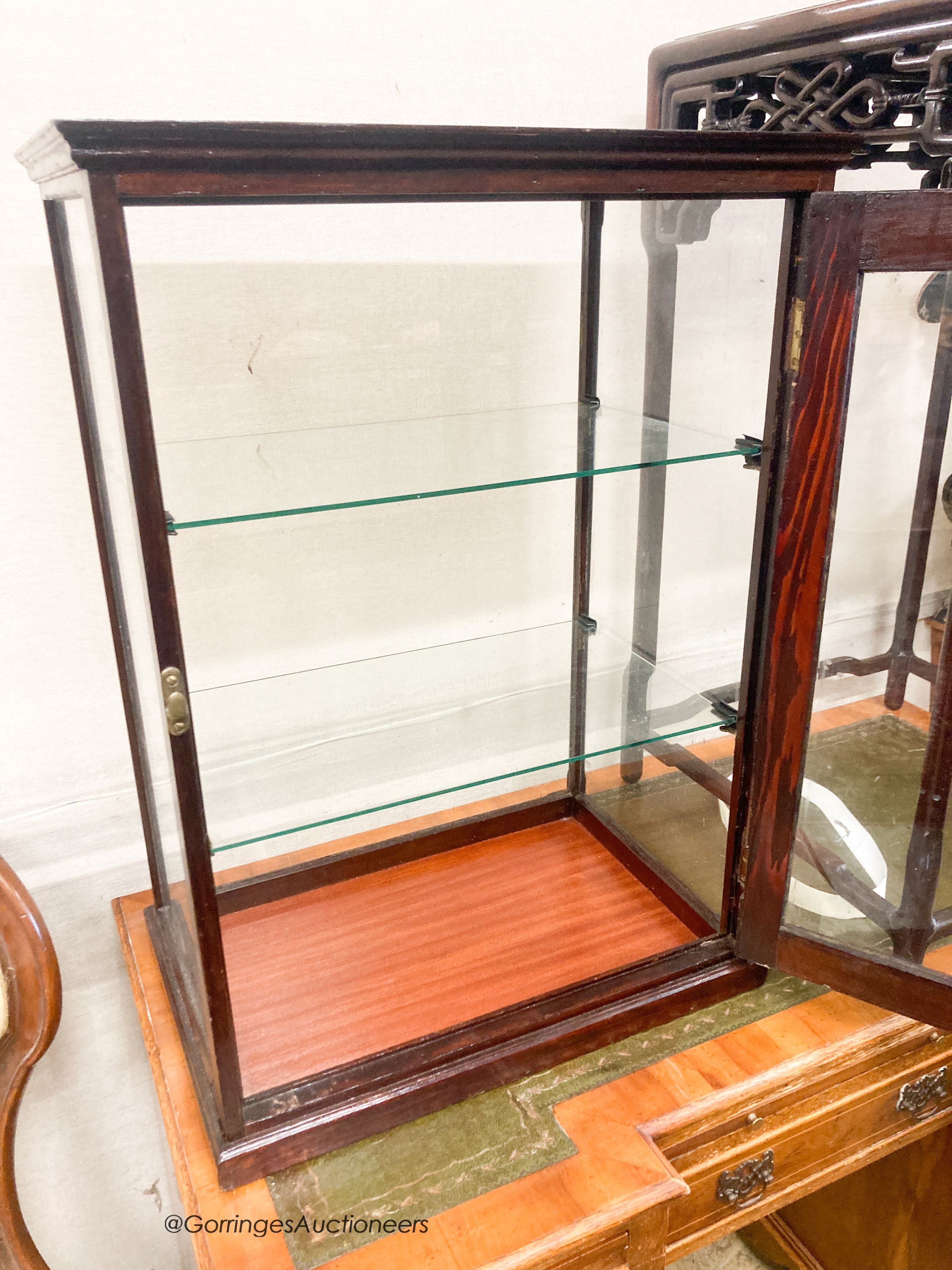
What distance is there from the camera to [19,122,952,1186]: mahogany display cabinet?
0.70 metres

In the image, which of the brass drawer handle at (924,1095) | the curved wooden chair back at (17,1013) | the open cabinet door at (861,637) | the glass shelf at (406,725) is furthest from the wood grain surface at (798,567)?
the curved wooden chair back at (17,1013)

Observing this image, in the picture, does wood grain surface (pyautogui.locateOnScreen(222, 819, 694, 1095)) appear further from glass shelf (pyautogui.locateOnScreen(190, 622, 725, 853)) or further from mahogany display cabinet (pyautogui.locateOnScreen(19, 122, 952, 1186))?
glass shelf (pyautogui.locateOnScreen(190, 622, 725, 853))

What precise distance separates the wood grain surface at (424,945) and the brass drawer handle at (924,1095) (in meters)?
0.28

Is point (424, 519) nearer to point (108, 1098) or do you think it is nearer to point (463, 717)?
point (463, 717)

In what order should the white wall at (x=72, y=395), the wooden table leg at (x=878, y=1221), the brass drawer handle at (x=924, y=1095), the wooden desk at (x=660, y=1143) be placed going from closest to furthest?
the wooden desk at (x=660, y=1143), the white wall at (x=72, y=395), the brass drawer handle at (x=924, y=1095), the wooden table leg at (x=878, y=1221)

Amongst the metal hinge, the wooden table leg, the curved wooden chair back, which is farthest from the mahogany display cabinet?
the wooden table leg

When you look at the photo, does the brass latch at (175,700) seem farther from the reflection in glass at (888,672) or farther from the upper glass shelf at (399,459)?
the reflection in glass at (888,672)

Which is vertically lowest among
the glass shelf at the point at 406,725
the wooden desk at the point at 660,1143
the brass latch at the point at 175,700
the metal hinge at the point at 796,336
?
the wooden desk at the point at 660,1143

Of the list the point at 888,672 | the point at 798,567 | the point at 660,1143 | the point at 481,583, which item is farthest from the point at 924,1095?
the point at 481,583

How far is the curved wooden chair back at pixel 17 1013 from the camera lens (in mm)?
888

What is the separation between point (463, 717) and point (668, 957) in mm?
341

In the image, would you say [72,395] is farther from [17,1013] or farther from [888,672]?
→ [888,672]

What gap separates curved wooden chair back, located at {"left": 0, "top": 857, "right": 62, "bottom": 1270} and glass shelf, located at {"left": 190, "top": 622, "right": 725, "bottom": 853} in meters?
0.22

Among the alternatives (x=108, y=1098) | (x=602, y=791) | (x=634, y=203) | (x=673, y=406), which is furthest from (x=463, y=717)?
(x=108, y=1098)
